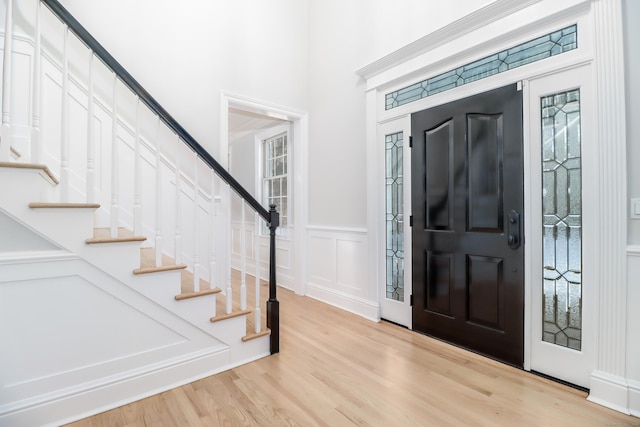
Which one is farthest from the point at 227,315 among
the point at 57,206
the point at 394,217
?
the point at 394,217

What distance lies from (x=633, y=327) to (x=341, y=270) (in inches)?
91.7

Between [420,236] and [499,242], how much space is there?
2.15 ft

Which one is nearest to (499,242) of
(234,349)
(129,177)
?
(234,349)

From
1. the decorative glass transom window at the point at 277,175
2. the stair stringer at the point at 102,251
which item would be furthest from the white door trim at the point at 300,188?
the stair stringer at the point at 102,251

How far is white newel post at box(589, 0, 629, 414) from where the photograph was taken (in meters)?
1.67

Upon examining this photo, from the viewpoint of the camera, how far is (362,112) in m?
3.22

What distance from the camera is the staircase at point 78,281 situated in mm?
1472

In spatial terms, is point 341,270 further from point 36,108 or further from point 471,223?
point 36,108

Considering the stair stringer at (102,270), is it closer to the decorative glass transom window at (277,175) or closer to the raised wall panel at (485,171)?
the raised wall panel at (485,171)

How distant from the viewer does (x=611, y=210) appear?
1706 mm

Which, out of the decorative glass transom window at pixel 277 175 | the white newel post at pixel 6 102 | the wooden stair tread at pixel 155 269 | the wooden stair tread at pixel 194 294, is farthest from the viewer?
the decorative glass transom window at pixel 277 175

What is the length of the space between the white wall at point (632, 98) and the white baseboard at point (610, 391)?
0.77 m

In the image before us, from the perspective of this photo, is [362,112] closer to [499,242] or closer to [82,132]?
[499,242]

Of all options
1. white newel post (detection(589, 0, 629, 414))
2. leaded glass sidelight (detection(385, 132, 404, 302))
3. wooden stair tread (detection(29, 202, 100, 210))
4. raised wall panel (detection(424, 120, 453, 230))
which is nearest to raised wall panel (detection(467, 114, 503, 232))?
raised wall panel (detection(424, 120, 453, 230))
